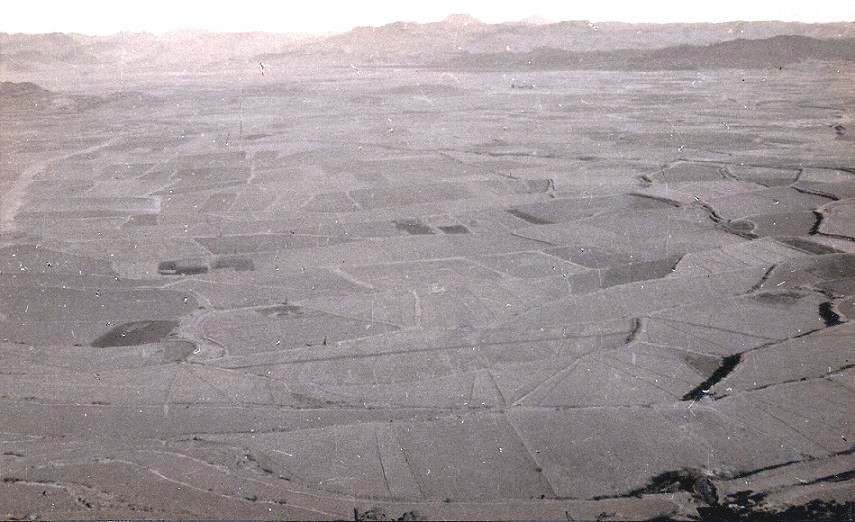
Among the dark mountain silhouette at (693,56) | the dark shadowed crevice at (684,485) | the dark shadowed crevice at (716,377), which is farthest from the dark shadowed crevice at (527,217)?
the dark mountain silhouette at (693,56)

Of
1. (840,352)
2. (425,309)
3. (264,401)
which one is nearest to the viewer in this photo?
(264,401)

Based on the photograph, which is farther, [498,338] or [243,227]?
[243,227]

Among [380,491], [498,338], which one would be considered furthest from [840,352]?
[380,491]

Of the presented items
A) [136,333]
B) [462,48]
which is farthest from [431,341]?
[462,48]

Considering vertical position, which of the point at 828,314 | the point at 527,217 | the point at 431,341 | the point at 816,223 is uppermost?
the point at 816,223

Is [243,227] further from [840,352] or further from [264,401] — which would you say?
[840,352]

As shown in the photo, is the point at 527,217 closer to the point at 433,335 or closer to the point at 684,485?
the point at 433,335

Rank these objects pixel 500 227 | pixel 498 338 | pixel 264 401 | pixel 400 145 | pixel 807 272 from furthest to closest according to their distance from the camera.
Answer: pixel 400 145 → pixel 500 227 → pixel 807 272 → pixel 498 338 → pixel 264 401
